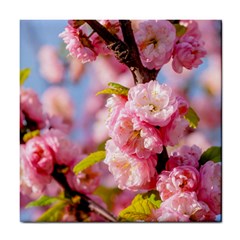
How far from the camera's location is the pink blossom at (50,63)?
103 inches

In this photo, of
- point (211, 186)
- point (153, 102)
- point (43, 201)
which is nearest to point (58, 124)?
point (43, 201)

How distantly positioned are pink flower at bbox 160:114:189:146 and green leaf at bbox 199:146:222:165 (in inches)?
5.0

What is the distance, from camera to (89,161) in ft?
8.55

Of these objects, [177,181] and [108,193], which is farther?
[108,193]

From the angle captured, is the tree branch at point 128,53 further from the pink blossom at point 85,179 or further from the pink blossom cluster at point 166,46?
the pink blossom at point 85,179

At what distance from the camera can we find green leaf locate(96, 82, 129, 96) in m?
2.51

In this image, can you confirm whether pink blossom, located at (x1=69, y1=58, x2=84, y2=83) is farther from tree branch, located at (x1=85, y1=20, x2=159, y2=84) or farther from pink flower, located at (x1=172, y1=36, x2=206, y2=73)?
pink flower, located at (x1=172, y1=36, x2=206, y2=73)

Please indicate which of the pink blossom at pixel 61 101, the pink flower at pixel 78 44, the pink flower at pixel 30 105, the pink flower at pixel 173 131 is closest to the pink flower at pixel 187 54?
the pink flower at pixel 173 131

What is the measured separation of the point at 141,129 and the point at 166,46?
0.35 meters

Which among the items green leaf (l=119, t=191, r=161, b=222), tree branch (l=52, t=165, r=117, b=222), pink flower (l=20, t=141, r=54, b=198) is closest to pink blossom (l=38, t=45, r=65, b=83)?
pink flower (l=20, t=141, r=54, b=198)

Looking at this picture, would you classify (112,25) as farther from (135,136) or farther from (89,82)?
(135,136)

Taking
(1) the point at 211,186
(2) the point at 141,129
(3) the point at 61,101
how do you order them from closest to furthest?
1. (2) the point at 141,129
2. (1) the point at 211,186
3. (3) the point at 61,101
